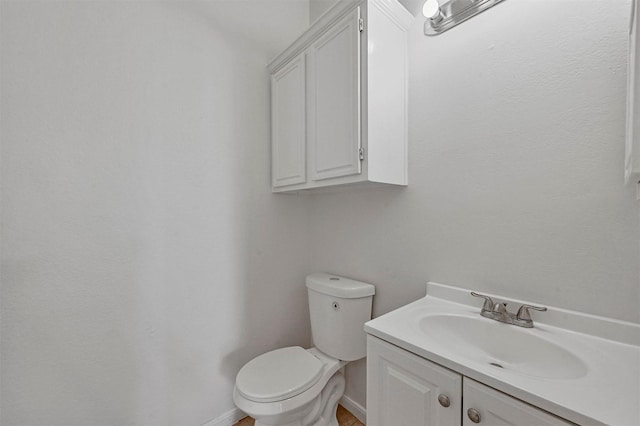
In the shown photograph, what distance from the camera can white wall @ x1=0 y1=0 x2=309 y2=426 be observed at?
0.96 metres

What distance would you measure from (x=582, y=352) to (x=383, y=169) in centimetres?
87

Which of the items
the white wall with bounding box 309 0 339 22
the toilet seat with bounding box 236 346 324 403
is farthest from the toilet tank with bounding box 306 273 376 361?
the white wall with bounding box 309 0 339 22

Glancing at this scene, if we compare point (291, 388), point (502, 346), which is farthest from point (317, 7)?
point (291, 388)

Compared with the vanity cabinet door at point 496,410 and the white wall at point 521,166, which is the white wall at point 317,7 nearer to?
the white wall at point 521,166

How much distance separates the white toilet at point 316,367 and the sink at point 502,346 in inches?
17.9

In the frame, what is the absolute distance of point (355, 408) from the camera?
1.53m

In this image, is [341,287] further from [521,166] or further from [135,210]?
[135,210]

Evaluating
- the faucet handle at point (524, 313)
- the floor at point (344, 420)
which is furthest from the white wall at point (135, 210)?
the faucet handle at point (524, 313)

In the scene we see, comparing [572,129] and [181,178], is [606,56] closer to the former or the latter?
[572,129]

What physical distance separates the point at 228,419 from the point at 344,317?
895mm

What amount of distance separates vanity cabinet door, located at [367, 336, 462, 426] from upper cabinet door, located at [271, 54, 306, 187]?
92 centimetres

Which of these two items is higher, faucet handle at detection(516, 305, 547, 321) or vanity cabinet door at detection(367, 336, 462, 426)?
faucet handle at detection(516, 305, 547, 321)

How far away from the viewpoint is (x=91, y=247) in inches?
42.5

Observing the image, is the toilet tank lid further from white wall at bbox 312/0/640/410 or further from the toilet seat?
the toilet seat
